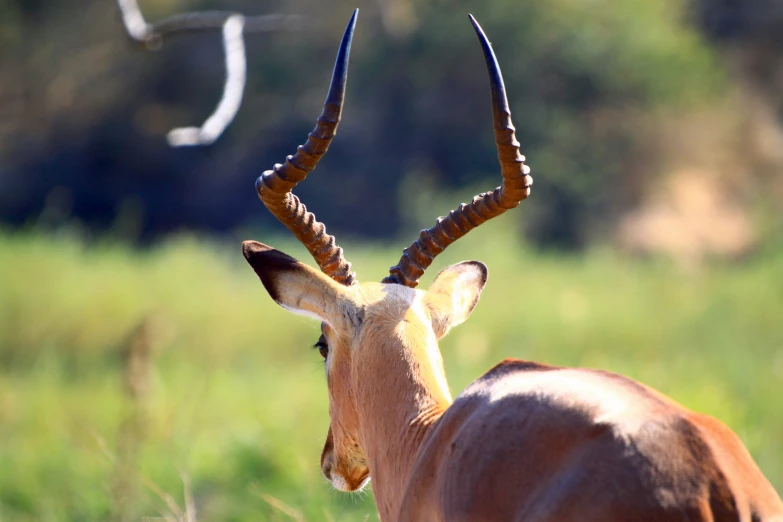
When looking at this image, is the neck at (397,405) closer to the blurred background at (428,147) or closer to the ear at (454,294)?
the ear at (454,294)

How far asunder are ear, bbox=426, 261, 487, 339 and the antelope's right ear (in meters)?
0.35

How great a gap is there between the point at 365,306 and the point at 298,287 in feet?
0.72

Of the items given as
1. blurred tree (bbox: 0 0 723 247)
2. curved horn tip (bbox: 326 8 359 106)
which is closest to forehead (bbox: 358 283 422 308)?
curved horn tip (bbox: 326 8 359 106)

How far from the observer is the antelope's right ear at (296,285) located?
347cm

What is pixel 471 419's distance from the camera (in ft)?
8.93

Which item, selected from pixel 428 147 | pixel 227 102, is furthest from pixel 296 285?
pixel 428 147

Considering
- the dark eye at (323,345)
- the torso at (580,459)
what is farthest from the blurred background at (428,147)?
the torso at (580,459)

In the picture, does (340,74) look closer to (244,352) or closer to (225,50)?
(225,50)

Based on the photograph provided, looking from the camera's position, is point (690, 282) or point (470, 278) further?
point (690, 282)

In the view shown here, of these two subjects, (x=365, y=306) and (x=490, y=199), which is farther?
(x=490, y=199)

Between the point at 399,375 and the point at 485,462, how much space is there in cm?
80

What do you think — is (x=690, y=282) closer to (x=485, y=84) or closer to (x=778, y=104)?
(x=485, y=84)

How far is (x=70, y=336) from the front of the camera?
1330 centimetres

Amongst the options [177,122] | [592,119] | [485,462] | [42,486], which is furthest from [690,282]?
[485,462]
